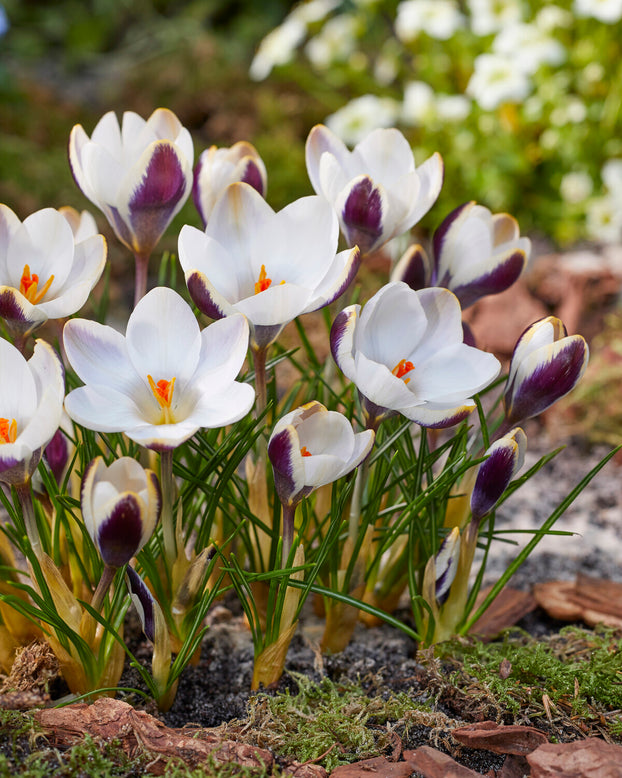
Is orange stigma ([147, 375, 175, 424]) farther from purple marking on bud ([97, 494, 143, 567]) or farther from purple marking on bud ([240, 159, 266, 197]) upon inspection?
purple marking on bud ([240, 159, 266, 197])

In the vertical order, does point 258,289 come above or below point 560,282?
above

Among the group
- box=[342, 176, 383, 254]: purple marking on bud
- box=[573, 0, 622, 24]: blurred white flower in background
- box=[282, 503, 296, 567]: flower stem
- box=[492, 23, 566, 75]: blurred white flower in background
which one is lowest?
box=[282, 503, 296, 567]: flower stem

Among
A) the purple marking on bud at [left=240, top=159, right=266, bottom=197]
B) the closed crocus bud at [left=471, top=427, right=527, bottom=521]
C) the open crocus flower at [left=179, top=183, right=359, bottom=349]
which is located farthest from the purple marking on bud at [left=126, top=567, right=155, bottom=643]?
the purple marking on bud at [left=240, top=159, right=266, bottom=197]

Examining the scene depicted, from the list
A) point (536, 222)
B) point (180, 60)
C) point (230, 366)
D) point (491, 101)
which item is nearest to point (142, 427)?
point (230, 366)

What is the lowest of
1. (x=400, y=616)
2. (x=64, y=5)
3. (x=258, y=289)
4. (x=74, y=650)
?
(x=400, y=616)

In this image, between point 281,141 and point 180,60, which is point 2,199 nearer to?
point 281,141
